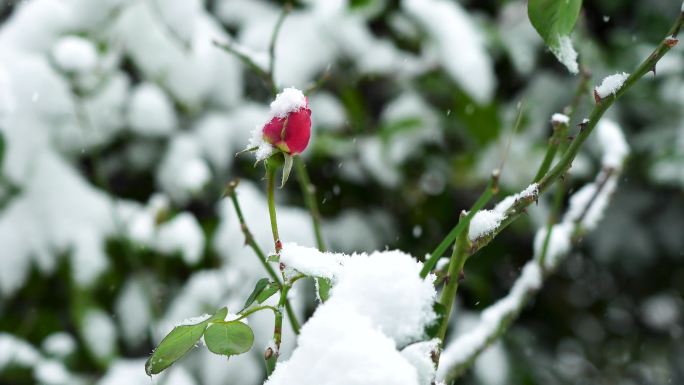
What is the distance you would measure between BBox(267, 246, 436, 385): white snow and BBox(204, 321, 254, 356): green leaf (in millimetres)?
29

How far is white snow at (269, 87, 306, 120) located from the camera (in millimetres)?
352

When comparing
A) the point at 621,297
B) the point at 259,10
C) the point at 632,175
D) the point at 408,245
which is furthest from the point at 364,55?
the point at 621,297

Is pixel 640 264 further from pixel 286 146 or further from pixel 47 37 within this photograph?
pixel 286 146

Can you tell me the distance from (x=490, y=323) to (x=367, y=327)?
31 centimetres

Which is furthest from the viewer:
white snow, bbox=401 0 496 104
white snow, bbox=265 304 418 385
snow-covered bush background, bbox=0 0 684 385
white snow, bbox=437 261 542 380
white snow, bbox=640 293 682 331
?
white snow, bbox=640 293 682 331

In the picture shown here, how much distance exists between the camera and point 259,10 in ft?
4.57

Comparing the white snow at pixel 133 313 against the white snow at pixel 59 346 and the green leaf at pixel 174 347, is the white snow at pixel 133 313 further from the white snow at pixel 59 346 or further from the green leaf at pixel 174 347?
the green leaf at pixel 174 347

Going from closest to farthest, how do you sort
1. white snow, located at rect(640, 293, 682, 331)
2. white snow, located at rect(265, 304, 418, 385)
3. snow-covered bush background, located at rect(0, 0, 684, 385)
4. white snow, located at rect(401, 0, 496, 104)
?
white snow, located at rect(265, 304, 418, 385) < snow-covered bush background, located at rect(0, 0, 684, 385) < white snow, located at rect(401, 0, 496, 104) < white snow, located at rect(640, 293, 682, 331)

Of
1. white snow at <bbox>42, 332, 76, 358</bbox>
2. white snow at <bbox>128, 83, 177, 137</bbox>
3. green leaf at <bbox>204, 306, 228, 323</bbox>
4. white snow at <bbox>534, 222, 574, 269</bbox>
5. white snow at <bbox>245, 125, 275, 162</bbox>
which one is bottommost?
green leaf at <bbox>204, 306, 228, 323</bbox>

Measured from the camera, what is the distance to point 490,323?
0.53 m

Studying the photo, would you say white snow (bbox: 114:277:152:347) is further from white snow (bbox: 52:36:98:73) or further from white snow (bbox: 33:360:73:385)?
white snow (bbox: 52:36:98:73)

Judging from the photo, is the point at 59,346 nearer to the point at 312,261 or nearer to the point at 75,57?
the point at 75,57

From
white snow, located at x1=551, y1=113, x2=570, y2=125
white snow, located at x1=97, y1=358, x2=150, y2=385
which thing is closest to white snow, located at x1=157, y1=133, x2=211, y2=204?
white snow, located at x1=97, y1=358, x2=150, y2=385

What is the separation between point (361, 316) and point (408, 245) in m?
1.17
